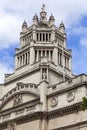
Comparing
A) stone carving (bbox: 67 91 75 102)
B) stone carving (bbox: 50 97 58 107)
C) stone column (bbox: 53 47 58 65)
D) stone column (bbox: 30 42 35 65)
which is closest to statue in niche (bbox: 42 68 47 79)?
stone carving (bbox: 50 97 58 107)

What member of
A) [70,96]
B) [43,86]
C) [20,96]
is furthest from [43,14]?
[70,96]

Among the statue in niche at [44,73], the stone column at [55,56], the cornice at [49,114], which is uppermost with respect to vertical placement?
the stone column at [55,56]

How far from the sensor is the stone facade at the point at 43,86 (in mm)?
48531

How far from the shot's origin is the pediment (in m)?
54.5

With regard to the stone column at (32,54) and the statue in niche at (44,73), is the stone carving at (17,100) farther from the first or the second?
the stone column at (32,54)

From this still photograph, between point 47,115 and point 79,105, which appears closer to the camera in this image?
point 79,105

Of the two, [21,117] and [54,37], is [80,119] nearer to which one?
[21,117]

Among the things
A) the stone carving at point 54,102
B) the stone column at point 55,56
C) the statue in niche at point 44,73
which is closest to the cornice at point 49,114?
the stone carving at point 54,102

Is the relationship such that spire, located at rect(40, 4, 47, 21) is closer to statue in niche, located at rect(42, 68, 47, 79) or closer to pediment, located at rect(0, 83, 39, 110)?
statue in niche, located at rect(42, 68, 47, 79)

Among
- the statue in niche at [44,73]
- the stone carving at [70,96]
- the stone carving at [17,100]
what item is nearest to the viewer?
the stone carving at [70,96]

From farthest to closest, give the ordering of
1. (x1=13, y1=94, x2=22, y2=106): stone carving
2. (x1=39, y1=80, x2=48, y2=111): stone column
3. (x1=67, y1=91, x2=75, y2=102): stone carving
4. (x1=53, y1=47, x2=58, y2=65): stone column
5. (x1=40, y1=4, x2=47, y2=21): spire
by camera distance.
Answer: (x1=40, y1=4, x2=47, y2=21): spire
(x1=53, y1=47, x2=58, y2=65): stone column
(x1=13, y1=94, x2=22, y2=106): stone carving
(x1=39, y1=80, x2=48, y2=111): stone column
(x1=67, y1=91, x2=75, y2=102): stone carving

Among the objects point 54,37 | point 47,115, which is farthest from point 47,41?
point 47,115

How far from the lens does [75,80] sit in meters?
49.4

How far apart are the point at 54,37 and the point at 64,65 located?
5.89 meters
